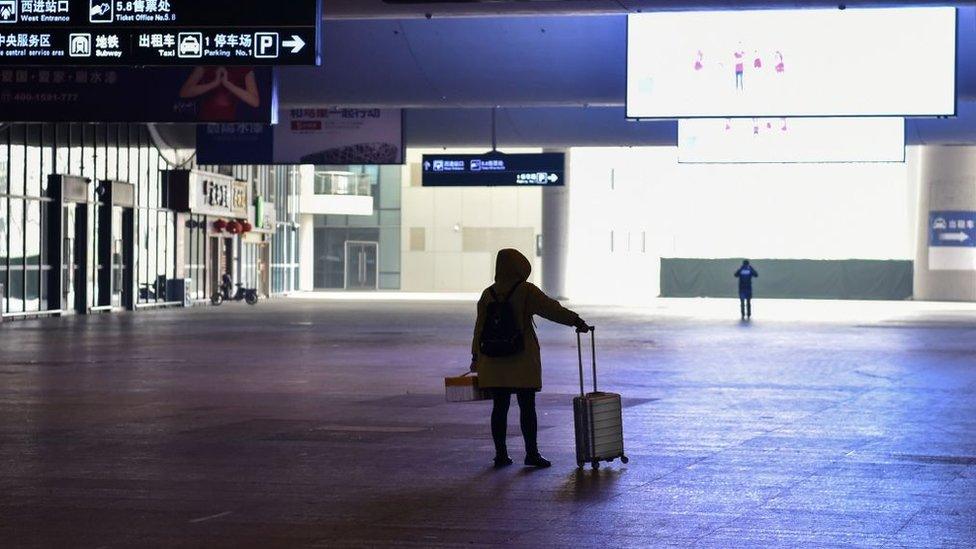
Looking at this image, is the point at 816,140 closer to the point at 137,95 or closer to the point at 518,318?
the point at 137,95

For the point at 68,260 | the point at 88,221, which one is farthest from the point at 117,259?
the point at 68,260

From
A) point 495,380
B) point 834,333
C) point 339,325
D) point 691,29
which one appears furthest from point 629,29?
point 495,380

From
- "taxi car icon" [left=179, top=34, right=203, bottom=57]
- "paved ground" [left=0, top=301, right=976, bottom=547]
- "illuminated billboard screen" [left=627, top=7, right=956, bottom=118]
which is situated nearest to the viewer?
"paved ground" [left=0, top=301, right=976, bottom=547]

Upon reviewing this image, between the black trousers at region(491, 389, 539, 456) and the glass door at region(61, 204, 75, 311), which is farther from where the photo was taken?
the glass door at region(61, 204, 75, 311)

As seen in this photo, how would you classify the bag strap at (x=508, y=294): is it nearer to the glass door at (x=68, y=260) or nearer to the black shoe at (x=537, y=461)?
the black shoe at (x=537, y=461)

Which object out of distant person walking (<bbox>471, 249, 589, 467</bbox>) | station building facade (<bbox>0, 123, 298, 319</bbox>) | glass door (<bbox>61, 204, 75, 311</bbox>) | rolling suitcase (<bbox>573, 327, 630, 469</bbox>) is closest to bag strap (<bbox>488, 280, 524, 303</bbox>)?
distant person walking (<bbox>471, 249, 589, 467</bbox>)

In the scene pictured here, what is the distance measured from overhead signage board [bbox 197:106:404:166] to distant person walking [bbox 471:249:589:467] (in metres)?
22.5

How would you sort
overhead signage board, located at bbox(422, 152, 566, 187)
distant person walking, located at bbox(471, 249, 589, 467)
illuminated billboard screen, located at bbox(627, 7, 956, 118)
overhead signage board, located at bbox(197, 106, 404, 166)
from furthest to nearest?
overhead signage board, located at bbox(422, 152, 566, 187)
overhead signage board, located at bbox(197, 106, 404, 166)
illuminated billboard screen, located at bbox(627, 7, 956, 118)
distant person walking, located at bbox(471, 249, 589, 467)

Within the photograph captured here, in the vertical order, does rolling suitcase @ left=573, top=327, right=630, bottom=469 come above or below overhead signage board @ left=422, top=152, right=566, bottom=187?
below

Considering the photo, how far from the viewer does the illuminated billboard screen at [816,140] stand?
113 ft

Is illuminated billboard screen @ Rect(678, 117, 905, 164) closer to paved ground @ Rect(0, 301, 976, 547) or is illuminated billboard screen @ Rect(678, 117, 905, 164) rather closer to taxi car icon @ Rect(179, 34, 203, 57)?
paved ground @ Rect(0, 301, 976, 547)

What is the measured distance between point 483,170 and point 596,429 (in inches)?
1093

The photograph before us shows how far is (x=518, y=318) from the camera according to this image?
1113 cm

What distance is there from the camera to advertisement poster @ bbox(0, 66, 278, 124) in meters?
20.9
